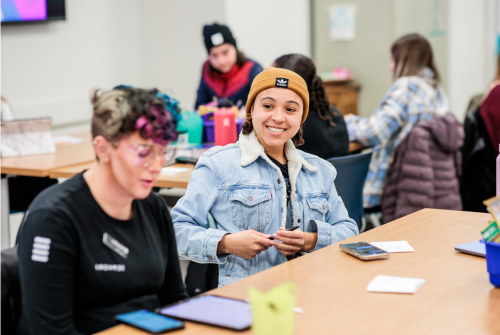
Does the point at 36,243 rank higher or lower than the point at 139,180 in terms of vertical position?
lower

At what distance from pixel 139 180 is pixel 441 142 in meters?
2.29

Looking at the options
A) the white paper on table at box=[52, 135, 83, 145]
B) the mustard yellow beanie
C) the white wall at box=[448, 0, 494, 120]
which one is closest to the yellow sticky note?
the mustard yellow beanie

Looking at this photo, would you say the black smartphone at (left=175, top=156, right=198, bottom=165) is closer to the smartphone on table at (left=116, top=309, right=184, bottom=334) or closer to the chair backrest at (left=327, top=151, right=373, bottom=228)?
the chair backrest at (left=327, top=151, right=373, bottom=228)

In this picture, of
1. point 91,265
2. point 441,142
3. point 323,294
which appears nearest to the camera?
point 91,265

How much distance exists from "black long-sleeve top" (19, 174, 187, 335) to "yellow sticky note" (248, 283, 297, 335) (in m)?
0.44

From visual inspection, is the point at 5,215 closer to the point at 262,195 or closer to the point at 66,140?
the point at 66,140

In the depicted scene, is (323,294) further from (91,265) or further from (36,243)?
(36,243)

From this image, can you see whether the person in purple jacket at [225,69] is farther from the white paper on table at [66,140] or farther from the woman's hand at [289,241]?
the woman's hand at [289,241]

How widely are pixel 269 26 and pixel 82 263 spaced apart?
4982mm

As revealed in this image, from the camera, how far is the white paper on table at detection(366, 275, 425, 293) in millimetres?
1418

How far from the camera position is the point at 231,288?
1440 millimetres

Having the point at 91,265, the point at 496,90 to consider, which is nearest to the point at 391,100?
the point at 496,90

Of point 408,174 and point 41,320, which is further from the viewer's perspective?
point 408,174

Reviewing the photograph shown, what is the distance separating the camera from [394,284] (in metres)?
1.45
